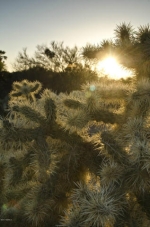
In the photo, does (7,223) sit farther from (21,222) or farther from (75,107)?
(75,107)

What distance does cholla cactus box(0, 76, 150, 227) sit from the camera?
70.5 inches

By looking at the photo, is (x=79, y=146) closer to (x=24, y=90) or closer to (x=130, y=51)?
(x=130, y=51)

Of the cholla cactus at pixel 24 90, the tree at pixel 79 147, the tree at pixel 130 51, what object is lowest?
the tree at pixel 79 147

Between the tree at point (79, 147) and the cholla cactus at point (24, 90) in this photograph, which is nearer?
the tree at point (79, 147)

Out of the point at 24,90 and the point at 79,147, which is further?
the point at 24,90

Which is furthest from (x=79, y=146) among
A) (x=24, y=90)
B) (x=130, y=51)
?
(x=24, y=90)

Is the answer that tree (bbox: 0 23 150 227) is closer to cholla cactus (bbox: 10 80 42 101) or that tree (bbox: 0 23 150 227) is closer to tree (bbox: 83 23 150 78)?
tree (bbox: 83 23 150 78)

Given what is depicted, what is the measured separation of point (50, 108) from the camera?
2.10 m

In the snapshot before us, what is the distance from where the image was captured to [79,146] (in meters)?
2.16

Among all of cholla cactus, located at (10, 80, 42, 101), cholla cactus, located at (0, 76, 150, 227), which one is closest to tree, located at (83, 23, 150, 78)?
cholla cactus, located at (0, 76, 150, 227)

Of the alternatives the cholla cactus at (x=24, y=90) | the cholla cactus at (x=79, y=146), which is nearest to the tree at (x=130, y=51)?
the cholla cactus at (x=79, y=146)

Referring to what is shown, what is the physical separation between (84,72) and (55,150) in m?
19.0

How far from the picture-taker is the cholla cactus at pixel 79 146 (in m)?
1.79

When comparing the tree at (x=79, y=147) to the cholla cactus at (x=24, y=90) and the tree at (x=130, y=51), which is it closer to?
the tree at (x=130, y=51)
